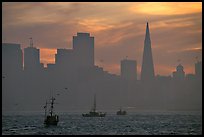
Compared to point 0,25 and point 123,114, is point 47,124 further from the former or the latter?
point 123,114

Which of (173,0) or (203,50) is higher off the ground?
(173,0)

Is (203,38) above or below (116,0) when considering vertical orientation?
below

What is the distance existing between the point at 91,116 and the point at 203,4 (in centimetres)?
14930

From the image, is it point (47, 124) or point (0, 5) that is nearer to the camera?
point (0, 5)

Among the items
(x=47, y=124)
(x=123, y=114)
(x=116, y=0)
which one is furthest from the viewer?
(x=123, y=114)

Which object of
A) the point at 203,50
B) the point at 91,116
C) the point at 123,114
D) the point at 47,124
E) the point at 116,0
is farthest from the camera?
the point at 123,114

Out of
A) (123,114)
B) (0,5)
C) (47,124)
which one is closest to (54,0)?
(0,5)

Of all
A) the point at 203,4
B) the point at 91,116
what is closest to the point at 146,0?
the point at 203,4

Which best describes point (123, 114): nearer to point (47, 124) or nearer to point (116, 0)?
point (47, 124)

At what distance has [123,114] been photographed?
19800 cm

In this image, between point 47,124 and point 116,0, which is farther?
point 47,124

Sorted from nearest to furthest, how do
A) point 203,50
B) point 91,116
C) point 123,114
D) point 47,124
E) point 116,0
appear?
point 116,0 → point 203,50 → point 47,124 → point 91,116 → point 123,114

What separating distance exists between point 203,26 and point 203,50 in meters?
1.09

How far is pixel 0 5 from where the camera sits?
19.3 meters
